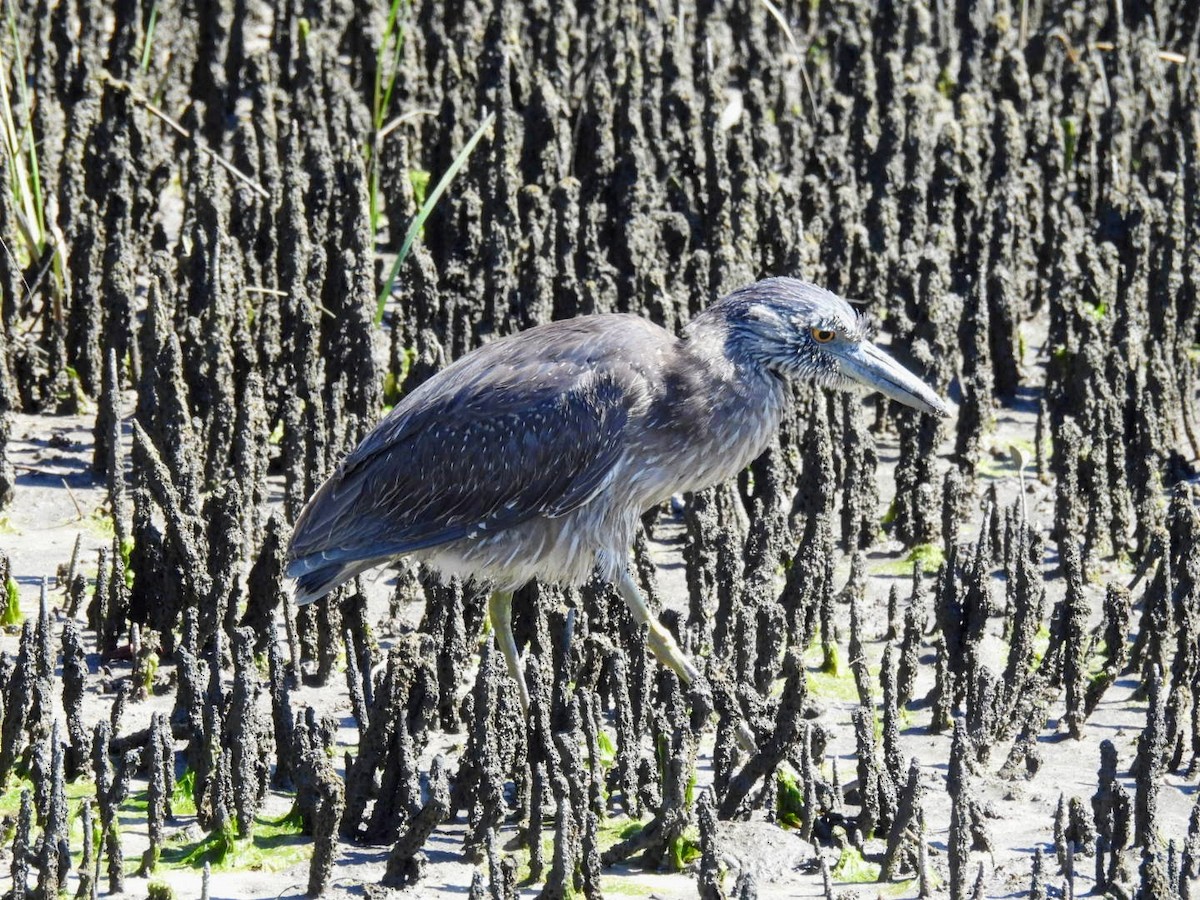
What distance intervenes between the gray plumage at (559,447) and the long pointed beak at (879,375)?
8 cm

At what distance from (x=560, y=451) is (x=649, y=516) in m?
1.40

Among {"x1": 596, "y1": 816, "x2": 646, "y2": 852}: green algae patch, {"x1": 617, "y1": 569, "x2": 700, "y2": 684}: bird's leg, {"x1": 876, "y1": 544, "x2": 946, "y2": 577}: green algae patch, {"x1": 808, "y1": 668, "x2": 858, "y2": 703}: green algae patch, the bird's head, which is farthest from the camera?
{"x1": 876, "y1": 544, "x2": 946, "y2": 577}: green algae patch

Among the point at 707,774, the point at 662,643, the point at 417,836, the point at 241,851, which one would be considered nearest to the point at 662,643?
the point at 662,643

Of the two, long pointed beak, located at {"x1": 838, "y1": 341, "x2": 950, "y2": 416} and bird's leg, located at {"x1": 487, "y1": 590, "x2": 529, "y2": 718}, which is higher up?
long pointed beak, located at {"x1": 838, "y1": 341, "x2": 950, "y2": 416}

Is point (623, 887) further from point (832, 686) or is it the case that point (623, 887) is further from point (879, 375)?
point (879, 375)

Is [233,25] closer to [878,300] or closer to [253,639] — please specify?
[878,300]

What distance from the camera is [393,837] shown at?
15.4 ft

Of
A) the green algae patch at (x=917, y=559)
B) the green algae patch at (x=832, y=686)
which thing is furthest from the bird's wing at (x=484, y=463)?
the green algae patch at (x=917, y=559)

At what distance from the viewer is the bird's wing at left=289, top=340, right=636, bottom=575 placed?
17.3ft

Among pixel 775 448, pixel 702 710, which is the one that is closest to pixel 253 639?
pixel 702 710

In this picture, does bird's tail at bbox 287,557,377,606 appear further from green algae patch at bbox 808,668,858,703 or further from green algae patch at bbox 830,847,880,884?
green algae patch at bbox 830,847,880,884

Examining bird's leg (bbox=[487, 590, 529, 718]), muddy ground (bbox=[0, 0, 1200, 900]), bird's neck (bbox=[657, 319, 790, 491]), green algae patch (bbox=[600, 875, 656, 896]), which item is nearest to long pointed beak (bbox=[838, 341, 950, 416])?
bird's neck (bbox=[657, 319, 790, 491])

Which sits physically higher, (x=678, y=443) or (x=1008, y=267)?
(x=1008, y=267)

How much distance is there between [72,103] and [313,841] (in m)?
5.15
